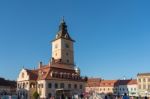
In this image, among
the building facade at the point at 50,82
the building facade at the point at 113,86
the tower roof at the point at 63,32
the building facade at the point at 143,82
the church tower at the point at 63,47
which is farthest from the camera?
the building facade at the point at 113,86

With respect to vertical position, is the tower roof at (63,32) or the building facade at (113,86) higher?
the tower roof at (63,32)

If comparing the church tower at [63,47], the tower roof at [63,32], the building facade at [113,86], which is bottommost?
the building facade at [113,86]

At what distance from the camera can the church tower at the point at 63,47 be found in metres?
80.5

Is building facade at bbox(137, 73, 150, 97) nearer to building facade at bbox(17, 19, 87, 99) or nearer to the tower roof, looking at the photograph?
building facade at bbox(17, 19, 87, 99)

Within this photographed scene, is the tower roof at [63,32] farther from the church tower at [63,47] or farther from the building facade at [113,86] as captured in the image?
the building facade at [113,86]

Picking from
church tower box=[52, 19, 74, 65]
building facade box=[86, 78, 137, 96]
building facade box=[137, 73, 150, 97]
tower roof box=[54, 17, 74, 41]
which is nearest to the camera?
church tower box=[52, 19, 74, 65]

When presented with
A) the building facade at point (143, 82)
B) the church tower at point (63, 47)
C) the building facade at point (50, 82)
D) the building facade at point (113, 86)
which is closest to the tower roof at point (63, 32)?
the church tower at point (63, 47)

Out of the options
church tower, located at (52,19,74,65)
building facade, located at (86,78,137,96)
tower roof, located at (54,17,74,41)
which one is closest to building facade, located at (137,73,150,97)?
building facade, located at (86,78,137,96)

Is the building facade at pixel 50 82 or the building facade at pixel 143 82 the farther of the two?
the building facade at pixel 143 82

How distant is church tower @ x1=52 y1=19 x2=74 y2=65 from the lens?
264ft

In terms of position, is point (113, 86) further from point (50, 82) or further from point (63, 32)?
point (50, 82)

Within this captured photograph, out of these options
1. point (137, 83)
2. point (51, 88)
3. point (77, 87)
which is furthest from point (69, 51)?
point (137, 83)

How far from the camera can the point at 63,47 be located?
3211 inches

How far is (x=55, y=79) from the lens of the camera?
217ft
